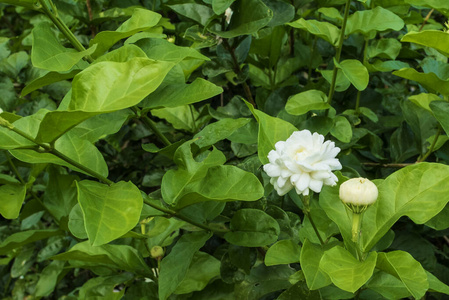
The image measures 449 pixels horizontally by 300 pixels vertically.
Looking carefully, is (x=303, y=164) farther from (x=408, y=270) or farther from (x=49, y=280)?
(x=49, y=280)

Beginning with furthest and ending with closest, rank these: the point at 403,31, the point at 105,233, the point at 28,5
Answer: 1. the point at 403,31
2. the point at 28,5
3. the point at 105,233

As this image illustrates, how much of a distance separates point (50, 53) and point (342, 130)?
0.58m

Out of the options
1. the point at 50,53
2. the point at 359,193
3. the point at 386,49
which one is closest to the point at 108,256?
the point at 50,53

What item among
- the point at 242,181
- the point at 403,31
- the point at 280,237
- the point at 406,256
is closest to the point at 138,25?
the point at 242,181

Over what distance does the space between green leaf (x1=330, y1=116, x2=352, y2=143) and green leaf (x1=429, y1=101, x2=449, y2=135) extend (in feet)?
0.56

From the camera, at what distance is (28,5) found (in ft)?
2.71

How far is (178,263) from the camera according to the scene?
826 millimetres

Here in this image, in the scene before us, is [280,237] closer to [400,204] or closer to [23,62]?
[400,204]

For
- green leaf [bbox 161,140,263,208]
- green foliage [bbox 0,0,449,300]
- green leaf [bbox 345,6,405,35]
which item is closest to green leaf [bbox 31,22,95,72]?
green foliage [bbox 0,0,449,300]

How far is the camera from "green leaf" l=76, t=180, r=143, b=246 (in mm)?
593

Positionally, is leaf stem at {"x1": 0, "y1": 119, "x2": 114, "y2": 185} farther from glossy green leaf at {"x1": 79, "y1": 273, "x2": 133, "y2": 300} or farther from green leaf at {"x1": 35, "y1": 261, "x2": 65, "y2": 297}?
green leaf at {"x1": 35, "y1": 261, "x2": 65, "y2": 297}

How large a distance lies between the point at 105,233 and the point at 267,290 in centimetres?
41

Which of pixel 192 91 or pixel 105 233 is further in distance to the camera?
pixel 192 91

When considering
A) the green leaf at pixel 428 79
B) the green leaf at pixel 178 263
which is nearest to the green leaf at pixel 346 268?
the green leaf at pixel 178 263
